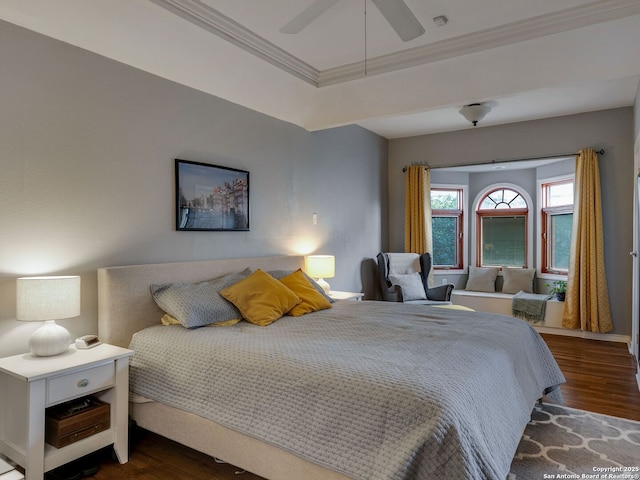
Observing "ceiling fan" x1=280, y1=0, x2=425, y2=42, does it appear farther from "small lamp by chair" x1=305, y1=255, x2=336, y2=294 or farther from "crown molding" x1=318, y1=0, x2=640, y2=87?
"small lamp by chair" x1=305, y1=255, x2=336, y2=294

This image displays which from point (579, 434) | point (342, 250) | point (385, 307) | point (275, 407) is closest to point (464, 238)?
point (342, 250)

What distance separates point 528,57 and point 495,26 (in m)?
0.35

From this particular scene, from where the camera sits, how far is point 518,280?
5.97 m

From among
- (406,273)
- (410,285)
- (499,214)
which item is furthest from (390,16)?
(499,214)

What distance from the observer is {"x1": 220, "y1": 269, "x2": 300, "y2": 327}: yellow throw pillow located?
284 centimetres

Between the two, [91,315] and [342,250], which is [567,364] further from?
[91,315]

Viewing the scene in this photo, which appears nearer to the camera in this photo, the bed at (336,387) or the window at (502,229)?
the bed at (336,387)

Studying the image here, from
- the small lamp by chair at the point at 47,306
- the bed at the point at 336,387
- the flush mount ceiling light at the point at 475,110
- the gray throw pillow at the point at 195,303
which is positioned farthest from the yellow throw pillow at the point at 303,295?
the flush mount ceiling light at the point at 475,110

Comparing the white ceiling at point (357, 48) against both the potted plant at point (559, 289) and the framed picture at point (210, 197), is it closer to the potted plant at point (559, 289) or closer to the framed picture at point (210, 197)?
the framed picture at point (210, 197)

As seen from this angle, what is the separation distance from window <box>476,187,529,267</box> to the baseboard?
1236mm

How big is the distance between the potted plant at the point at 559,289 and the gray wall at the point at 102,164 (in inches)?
138

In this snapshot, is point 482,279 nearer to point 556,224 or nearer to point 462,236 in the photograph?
point 462,236

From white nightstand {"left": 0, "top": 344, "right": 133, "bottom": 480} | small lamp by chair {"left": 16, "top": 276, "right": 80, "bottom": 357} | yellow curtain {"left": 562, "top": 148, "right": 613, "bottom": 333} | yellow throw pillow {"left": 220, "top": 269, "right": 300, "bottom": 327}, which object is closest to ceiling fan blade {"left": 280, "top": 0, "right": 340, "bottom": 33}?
yellow throw pillow {"left": 220, "top": 269, "right": 300, "bottom": 327}

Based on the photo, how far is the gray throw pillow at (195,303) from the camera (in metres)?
2.66
